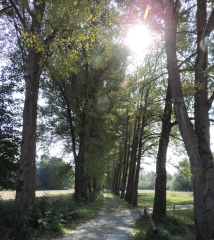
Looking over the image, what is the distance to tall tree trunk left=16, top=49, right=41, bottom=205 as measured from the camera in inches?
371

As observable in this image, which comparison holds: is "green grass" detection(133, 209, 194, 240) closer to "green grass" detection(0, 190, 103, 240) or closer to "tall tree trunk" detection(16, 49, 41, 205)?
"green grass" detection(0, 190, 103, 240)

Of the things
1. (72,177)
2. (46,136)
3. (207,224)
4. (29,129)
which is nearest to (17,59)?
(29,129)

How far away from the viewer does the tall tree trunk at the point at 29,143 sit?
371 inches

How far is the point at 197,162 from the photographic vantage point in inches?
306

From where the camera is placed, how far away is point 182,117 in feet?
26.4

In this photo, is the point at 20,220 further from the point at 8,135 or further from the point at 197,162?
the point at 8,135

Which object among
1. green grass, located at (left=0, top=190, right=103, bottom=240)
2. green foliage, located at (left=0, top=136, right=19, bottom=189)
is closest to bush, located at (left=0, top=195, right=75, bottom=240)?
green grass, located at (left=0, top=190, right=103, bottom=240)

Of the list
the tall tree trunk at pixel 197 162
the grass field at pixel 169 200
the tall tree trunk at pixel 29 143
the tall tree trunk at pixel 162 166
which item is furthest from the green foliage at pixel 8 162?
the grass field at pixel 169 200

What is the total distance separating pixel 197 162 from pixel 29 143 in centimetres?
654

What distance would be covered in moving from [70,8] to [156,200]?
33.3 ft

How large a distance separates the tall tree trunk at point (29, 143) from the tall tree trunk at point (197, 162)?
19.1 feet

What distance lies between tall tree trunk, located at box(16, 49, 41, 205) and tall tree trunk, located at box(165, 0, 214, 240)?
229 inches

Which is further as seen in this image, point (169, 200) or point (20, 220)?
point (169, 200)

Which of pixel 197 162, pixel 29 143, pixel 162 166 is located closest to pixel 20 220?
pixel 29 143
